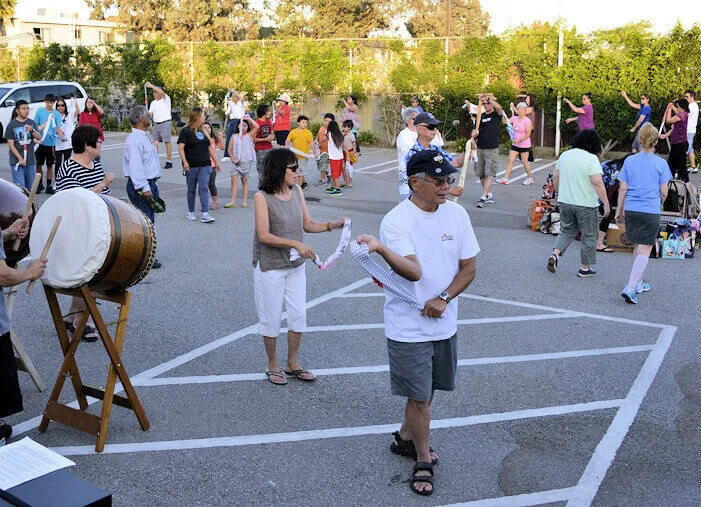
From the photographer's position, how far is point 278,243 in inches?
228

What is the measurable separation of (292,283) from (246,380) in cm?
88

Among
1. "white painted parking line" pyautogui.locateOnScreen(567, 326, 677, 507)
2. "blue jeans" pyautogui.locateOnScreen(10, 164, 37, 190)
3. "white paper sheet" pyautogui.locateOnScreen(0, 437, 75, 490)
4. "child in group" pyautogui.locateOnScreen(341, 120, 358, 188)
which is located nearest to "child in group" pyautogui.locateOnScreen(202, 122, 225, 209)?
"child in group" pyautogui.locateOnScreen(341, 120, 358, 188)

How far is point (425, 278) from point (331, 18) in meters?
52.5

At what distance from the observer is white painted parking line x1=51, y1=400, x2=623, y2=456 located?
5.05m

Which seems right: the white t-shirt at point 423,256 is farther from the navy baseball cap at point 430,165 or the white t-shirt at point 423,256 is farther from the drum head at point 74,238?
the drum head at point 74,238

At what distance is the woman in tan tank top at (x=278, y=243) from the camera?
230 inches

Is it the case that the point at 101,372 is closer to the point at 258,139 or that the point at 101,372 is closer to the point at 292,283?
the point at 292,283

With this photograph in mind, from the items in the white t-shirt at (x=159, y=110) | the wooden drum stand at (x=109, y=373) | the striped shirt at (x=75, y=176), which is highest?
the white t-shirt at (x=159, y=110)

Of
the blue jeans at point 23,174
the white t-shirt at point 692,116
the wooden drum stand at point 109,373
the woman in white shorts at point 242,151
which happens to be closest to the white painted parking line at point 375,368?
the wooden drum stand at point 109,373

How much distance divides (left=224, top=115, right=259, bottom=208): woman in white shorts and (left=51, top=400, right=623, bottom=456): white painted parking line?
9.03 m

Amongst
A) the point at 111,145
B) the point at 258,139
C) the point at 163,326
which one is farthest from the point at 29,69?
the point at 163,326

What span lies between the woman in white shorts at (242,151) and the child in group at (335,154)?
196 cm

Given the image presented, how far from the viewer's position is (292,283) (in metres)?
6.05

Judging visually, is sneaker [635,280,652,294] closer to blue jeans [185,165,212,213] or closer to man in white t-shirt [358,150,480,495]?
man in white t-shirt [358,150,480,495]
